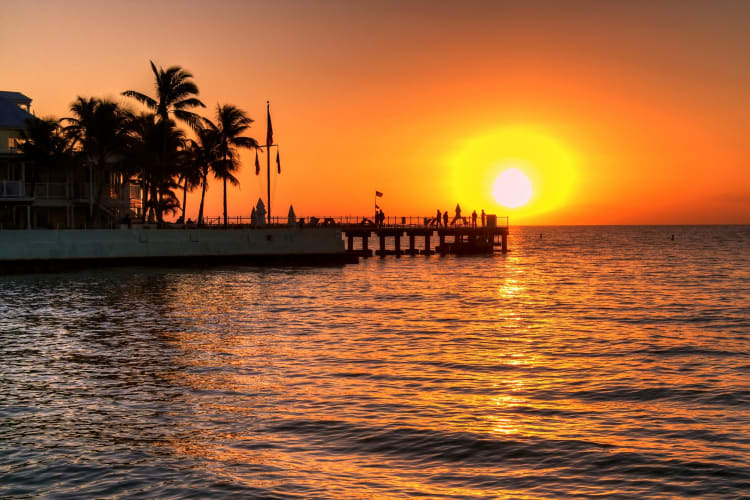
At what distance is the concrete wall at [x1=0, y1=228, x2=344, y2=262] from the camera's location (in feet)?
171

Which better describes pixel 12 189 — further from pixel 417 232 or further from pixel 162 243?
pixel 417 232

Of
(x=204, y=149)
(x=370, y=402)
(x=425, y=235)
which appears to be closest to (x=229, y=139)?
(x=204, y=149)

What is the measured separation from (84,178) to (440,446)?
179 feet

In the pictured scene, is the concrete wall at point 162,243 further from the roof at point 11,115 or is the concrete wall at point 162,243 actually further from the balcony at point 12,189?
the roof at point 11,115

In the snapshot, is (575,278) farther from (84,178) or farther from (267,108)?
(84,178)

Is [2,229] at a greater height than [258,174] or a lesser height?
lesser

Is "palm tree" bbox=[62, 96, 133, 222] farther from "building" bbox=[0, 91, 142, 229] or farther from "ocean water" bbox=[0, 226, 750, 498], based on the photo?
"ocean water" bbox=[0, 226, 750, 498]

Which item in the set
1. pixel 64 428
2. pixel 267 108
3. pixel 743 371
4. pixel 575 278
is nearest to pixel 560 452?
pixel 64 428

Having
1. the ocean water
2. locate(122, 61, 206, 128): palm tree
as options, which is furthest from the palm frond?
the ocean water

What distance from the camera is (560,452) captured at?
11.3 meters

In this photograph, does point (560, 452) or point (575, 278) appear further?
point (575, 278)

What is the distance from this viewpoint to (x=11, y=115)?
194 ft

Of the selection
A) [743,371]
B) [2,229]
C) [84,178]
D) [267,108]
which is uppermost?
[267,108]

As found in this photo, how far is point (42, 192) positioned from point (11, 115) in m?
6.98
